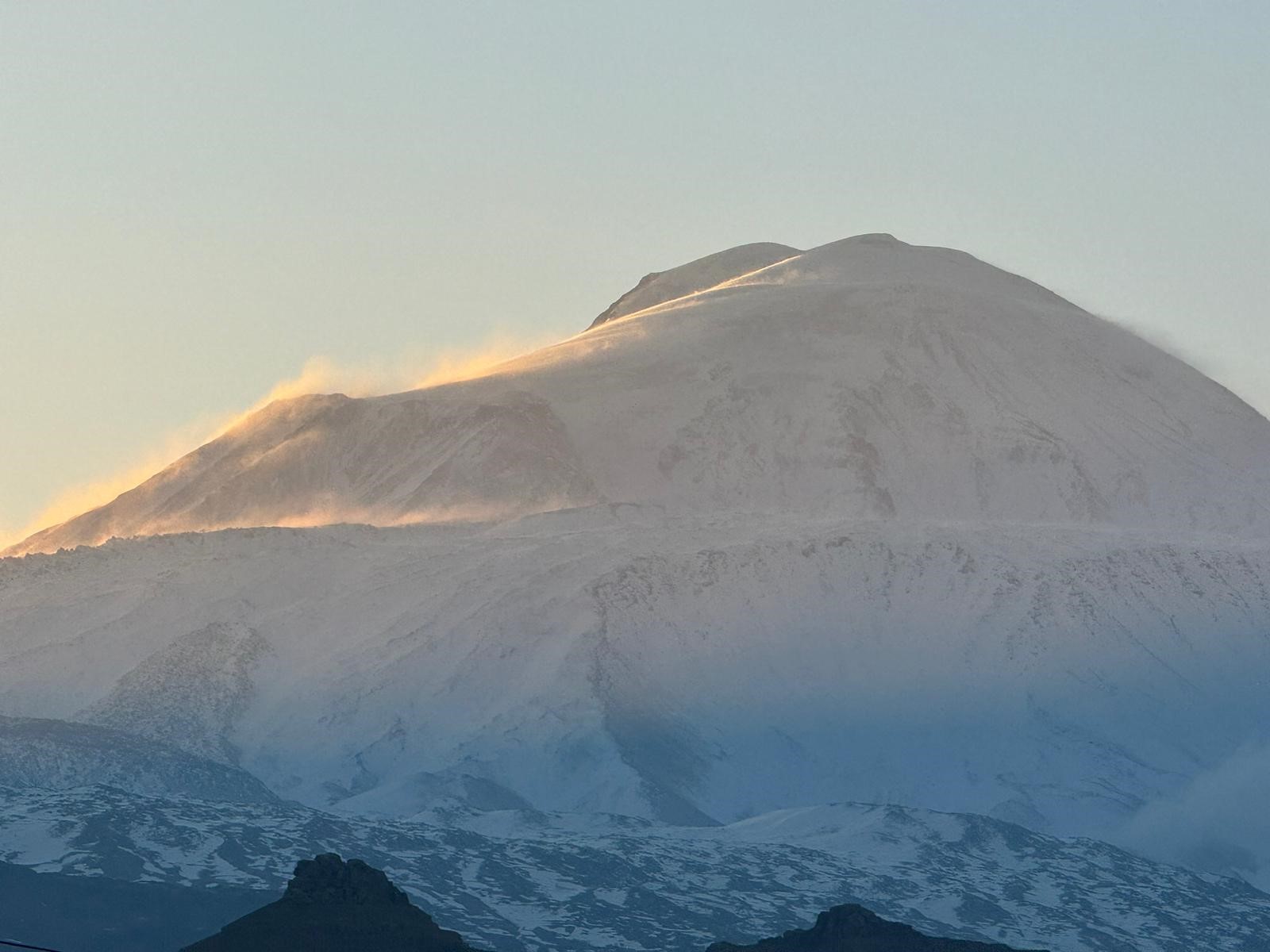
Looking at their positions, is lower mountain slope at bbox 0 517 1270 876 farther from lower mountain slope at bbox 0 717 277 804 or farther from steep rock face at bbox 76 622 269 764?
lower mountain slope at bbox 0 717 277 804

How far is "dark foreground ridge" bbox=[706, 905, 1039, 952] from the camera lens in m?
Result: 121

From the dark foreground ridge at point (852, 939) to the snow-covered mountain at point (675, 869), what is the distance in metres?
18.9

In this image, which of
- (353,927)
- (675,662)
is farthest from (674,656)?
(353,927)

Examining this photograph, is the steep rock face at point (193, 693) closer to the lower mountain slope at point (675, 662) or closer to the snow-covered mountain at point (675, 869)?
the lower mountain slope at point (675, 662)

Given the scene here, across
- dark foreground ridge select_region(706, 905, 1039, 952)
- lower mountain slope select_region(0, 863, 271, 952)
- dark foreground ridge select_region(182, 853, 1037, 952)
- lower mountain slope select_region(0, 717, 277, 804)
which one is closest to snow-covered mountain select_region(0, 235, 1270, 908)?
lower mountain slope select_region(0, 717, 277, 804)

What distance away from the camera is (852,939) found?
122m

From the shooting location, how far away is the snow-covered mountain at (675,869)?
5664 inches

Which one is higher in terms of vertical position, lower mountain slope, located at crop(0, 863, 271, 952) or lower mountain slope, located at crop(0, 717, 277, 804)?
lower mountain slope, located at crop(0, 717, 277, 804)

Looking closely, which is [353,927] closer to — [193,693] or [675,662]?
[193,693]

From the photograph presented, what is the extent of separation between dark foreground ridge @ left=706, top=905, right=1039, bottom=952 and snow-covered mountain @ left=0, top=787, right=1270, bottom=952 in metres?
18.9

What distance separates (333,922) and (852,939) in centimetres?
2082

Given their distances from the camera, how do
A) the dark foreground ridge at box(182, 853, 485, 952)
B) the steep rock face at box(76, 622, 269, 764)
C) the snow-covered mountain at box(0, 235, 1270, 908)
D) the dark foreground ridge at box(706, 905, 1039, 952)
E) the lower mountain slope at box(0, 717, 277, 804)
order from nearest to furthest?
the dark foreground ridge at box(182, 853, 485, 952) < the dark foreground ridge at box(706, 905, 1039, 952) < the lower mountain slope at box(0, 717, 277, 804) < the steep rock face at box(76, 622, 269, 764) < the snow-covered mountain at box(0, 235, 1270, 908)

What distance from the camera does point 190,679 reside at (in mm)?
161250

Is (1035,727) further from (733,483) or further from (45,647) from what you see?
(45,647)
